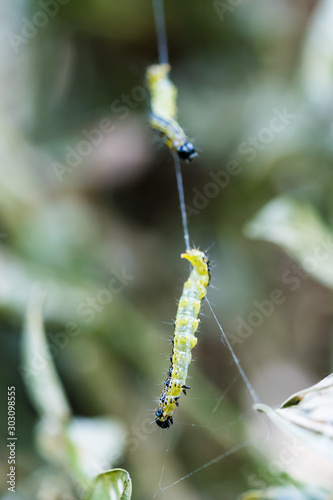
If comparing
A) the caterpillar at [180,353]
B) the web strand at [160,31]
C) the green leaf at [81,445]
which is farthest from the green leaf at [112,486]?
the web strand at [160,31]

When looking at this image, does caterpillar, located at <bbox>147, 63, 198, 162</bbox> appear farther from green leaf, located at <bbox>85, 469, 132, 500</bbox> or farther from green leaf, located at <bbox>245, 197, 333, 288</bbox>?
green leaf, located at <bbox>85, 469, 132, 500</bbox>

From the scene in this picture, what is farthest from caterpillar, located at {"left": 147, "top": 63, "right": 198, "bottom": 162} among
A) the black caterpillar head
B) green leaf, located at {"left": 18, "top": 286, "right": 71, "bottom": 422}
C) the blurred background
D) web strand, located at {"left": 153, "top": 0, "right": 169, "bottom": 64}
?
green leaf, located at {"left": 18, "top": 286, "right": 71, "bottom": 422}

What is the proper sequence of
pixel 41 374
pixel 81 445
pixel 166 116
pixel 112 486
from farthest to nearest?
pixel 166 116 → pixel 41 374 → pixel 81 445 → pixel 112 486

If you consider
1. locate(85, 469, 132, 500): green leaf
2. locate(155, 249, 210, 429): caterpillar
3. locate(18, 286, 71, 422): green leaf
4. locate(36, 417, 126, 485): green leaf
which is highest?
locate(155, 249, 210, 429): caterpillar

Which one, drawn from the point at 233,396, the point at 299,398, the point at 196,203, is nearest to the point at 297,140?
the point at 196,203

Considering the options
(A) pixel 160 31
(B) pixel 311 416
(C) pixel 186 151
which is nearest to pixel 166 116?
(C) pixel 186 151

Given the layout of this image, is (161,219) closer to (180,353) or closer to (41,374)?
(41,374)

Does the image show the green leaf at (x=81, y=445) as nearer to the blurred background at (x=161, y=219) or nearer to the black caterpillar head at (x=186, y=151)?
the blurred background at (x=161, y=219)
